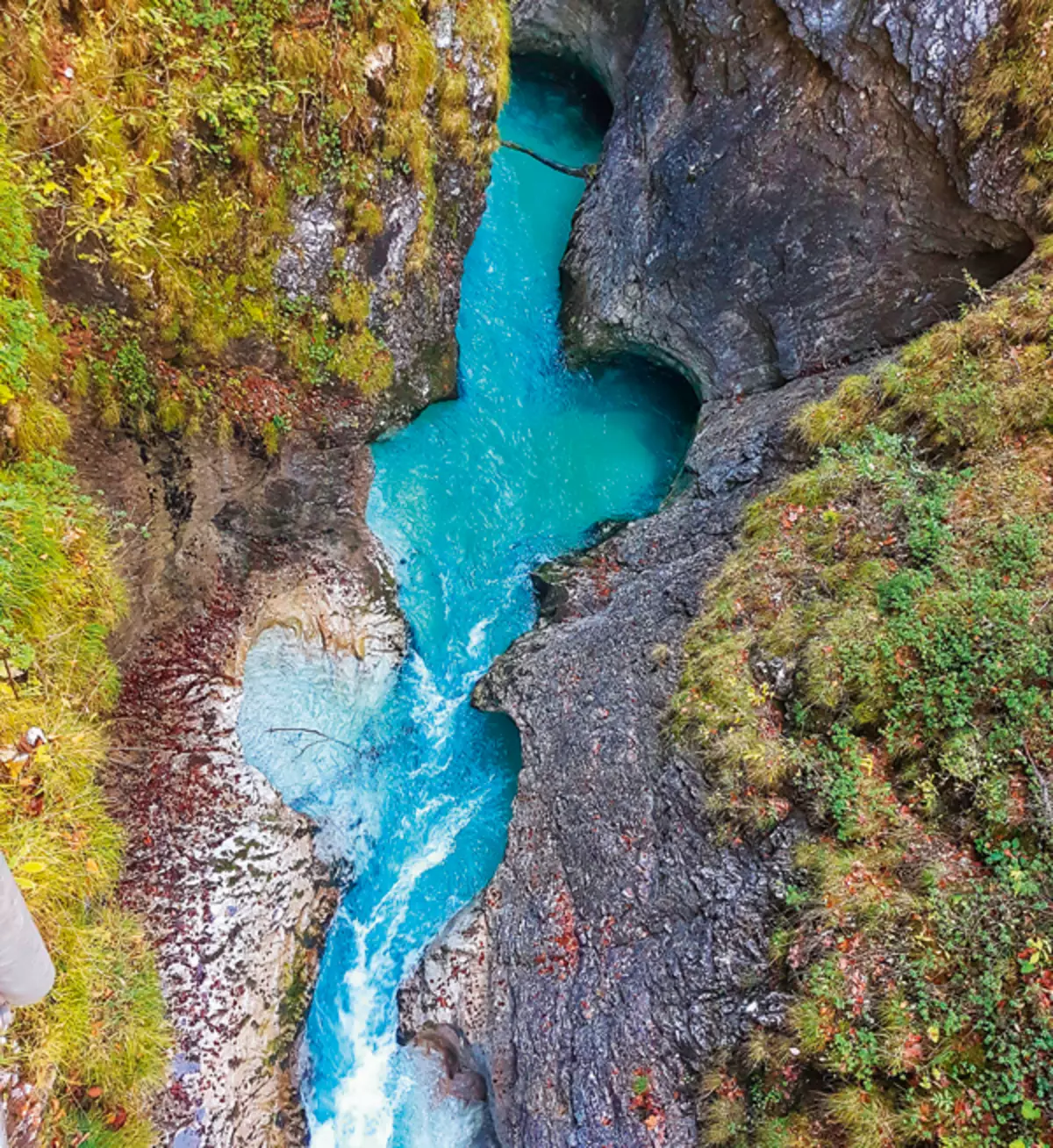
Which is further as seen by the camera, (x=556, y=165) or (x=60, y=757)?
(x=556, y=165)

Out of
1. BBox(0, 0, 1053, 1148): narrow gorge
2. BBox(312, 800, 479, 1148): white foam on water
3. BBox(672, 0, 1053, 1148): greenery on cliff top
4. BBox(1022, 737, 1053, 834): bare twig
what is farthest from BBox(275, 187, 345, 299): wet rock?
BBox(1022, 737, 1053, 834): bare twig

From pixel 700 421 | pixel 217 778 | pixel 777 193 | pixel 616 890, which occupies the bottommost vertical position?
pixel 217 778

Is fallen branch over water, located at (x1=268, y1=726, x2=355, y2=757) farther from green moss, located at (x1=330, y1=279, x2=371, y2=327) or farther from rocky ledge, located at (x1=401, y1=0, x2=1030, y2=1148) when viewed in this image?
green moss, located at (x1=330, y1=279, x2=371, y2=327)

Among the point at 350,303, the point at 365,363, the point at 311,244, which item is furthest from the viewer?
the point at 365,363

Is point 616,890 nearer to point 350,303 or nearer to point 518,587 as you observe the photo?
point 518,587

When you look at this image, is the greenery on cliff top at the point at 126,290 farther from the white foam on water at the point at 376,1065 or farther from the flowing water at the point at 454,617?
the white foam on water at the point at 376,1065

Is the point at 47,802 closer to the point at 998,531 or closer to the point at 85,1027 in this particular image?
the point at 85,1027

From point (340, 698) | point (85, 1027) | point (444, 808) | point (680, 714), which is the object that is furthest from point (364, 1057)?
point (680, 714)

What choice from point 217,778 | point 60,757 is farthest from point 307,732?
point 60,757

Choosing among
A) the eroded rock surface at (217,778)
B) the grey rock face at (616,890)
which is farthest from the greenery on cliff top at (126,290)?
the grey rock face at (616,890)
